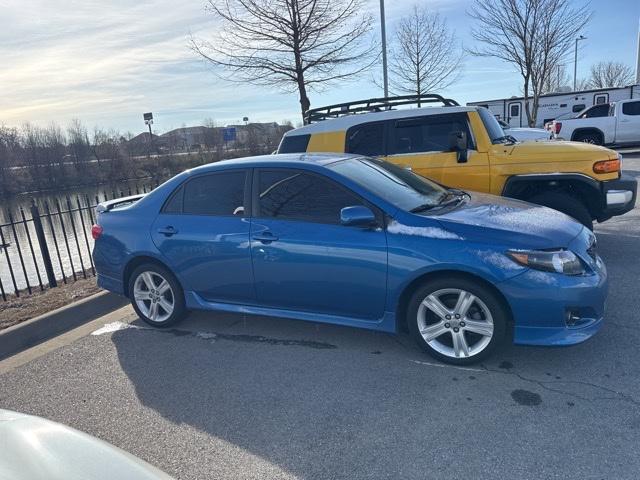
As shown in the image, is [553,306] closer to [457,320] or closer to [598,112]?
[457,320]

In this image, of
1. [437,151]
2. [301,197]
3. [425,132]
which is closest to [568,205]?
[437,151]

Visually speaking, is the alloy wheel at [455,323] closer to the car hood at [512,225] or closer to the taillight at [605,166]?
the car hood at [512,225]

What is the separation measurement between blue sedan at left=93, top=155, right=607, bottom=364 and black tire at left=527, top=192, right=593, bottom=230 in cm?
178

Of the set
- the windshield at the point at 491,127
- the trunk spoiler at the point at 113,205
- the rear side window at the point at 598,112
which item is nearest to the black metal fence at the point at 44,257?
the trunk spoiler at the point at 113,205

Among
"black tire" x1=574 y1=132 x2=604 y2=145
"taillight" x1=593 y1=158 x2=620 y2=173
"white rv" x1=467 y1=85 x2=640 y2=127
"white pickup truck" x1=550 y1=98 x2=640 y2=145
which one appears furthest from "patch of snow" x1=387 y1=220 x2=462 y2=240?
"white rv" x1=467 y1=85 x2=640 y2=127

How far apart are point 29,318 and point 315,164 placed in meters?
3.44

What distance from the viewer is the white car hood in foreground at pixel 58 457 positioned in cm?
154

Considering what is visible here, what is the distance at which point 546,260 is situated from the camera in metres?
3.16

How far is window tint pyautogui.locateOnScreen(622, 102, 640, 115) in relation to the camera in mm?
16375

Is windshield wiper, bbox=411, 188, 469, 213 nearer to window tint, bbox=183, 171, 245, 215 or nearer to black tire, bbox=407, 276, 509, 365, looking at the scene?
black tire, bbox=407, 276, 509, 365

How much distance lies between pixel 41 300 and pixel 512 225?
520 cm

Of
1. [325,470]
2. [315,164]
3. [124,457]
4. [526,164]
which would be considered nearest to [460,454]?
[325,470]

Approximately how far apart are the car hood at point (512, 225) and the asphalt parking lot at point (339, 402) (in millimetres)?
920

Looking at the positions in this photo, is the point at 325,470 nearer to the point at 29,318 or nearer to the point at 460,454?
the point at 460,454
